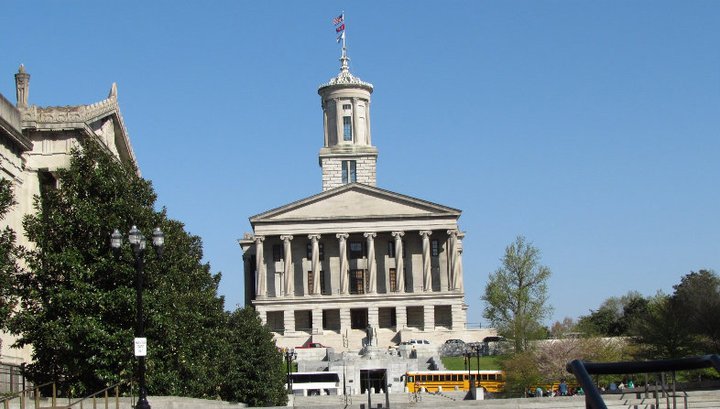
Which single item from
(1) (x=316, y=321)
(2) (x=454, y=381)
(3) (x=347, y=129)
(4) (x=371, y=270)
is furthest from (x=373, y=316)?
(2) (x=454, y=381)

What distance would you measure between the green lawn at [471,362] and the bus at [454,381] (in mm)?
7542

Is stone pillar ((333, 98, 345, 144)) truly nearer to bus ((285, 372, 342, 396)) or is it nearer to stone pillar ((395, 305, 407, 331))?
stone pillar ((395, 305, 407, 331))

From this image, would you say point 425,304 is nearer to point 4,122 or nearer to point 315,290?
point 315,290

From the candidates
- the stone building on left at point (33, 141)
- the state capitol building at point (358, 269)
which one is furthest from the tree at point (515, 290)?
the stone building on left at point (33, 141)

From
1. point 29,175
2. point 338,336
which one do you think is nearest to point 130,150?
point 29,175

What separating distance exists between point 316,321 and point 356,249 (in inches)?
383

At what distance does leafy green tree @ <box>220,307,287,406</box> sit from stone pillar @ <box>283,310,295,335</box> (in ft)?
176

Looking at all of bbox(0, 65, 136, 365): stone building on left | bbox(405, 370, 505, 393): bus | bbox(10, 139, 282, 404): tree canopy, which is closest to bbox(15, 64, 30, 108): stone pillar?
bbox(0, 65, 136, 365): stone building on left

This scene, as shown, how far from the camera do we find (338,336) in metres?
110

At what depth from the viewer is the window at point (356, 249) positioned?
117000 millimetres

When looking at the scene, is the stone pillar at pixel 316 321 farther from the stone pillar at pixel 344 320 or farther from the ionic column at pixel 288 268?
the ionic column at pixel 288 268

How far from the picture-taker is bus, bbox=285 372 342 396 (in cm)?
8200

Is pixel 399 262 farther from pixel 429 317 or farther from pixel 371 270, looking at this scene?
pixel 429 317

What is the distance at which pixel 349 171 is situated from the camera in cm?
12338
